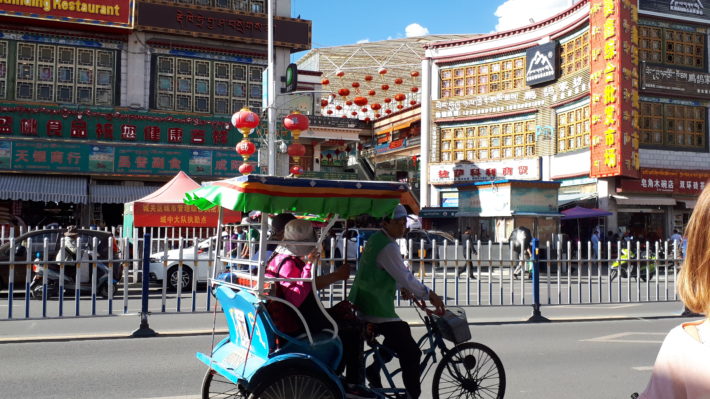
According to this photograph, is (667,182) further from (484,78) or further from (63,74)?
(63,74)

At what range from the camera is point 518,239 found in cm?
2434

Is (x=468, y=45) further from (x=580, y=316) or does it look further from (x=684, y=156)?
(x=580, y=316)

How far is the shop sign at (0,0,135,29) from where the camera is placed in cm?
2550

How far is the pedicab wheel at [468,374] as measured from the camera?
18.8ft

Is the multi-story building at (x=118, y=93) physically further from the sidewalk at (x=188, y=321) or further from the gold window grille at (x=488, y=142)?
the sidewalk at (x=188, y=321)

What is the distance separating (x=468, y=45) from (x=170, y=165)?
706 inches

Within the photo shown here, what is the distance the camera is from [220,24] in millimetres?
28781

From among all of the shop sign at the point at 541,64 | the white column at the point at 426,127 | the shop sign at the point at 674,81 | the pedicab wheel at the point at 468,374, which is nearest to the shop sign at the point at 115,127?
the white column at the point at 426,127

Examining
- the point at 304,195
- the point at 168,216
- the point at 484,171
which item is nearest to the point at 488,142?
the point at 484,171

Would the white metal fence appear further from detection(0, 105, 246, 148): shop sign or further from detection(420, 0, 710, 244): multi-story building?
detection(420, 0, 710, 244): multi-story building

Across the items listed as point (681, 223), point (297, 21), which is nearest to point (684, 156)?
point (681, 223)

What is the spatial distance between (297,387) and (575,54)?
30.1 m

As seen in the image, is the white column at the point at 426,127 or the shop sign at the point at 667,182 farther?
the white column at the point at 426,127

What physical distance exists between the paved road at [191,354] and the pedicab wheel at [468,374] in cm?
59
